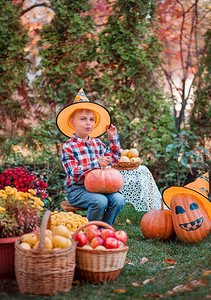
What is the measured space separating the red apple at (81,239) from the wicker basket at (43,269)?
215mm

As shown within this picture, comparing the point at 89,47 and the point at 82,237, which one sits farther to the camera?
the point at 89,47

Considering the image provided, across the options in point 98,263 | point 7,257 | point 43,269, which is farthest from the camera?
point 7,257

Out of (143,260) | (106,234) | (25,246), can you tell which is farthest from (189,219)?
(25,246)

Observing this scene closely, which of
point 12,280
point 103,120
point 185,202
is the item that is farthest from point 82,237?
point 103,120

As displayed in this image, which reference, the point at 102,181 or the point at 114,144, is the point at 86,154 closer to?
the point at 114,144

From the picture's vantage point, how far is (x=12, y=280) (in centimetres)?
248

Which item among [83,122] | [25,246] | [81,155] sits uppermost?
[83,122]

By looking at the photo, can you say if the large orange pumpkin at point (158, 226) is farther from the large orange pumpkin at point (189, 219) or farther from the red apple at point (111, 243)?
the red apple at point (111, 243)

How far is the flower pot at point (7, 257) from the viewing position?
2.45 m

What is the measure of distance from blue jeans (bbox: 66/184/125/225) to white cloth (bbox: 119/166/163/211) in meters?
1.07

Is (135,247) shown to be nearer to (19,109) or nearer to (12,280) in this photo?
(12,280)

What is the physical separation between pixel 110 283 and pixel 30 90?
4.02m

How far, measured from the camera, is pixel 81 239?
2455mm

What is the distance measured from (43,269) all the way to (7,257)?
482 mm
